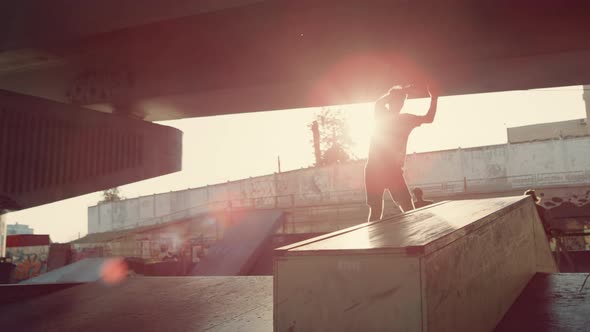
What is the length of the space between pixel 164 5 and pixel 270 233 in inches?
429

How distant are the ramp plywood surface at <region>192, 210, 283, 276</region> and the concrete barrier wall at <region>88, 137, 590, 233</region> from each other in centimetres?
1578

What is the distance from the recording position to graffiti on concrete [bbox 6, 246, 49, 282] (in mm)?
16984

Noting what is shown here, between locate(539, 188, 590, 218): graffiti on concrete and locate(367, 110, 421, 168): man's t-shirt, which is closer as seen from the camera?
locate(367, 110, 421, 168): man's t-shirt

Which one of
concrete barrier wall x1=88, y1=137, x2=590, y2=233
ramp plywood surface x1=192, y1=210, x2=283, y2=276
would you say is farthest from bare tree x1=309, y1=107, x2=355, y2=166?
ramp plywood surface x1=192, y1=210, x2=283, y2=276

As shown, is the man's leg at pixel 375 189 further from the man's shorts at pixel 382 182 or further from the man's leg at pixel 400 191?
the man's leg at pixel 400 191

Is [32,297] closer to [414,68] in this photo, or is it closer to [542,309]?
[542,309]

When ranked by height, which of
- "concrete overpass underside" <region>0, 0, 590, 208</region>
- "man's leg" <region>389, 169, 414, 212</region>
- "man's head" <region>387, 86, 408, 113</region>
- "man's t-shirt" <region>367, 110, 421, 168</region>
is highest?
"concrete overpass underside" <region>0, 0, 590, 208</region>

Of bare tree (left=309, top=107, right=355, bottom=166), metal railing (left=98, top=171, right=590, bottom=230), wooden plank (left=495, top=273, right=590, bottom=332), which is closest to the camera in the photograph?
wooden plank (left=495, top=273, right=590, bottom=332)

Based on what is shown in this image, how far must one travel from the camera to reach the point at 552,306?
385 centimetres

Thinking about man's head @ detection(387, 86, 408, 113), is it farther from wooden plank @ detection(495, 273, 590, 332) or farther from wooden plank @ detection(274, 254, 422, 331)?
wooden plank @ detection(274, 254, 422, 331)

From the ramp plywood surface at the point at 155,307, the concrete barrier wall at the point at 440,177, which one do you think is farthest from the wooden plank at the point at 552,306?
the concrete barrier wall at the point at 440,177

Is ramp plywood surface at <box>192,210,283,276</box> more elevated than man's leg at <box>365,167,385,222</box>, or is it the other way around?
man's leg at <box>365,167,385,222</box>

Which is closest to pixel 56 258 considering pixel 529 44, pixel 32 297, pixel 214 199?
pixel 32 297

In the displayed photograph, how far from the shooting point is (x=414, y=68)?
7.58m
